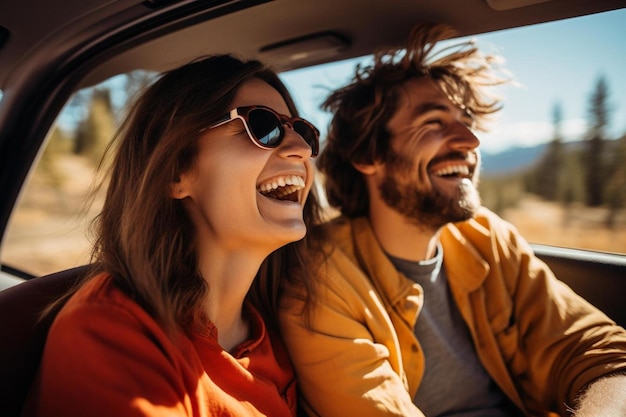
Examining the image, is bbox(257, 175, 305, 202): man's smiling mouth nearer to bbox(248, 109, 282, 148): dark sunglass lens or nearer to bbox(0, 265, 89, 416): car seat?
bbox(248, 109, 282, 148): dark sunglass lens

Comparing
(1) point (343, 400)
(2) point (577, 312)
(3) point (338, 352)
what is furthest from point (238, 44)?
(2) point (577, 312)

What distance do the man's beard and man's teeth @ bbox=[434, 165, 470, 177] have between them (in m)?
0.08

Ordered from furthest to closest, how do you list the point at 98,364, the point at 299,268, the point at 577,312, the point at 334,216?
the point at 334,216 → the point at 577,312 → the point at 299,268 → the point at 98,364

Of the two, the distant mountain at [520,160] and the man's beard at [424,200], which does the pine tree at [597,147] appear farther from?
the man's beard at [424,200]

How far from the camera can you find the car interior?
1.56 m

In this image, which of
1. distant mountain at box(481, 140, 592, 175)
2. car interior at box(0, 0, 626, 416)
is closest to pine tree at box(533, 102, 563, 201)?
distant mountain at box(481, 140, 592, 175)

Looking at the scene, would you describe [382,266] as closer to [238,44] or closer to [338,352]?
[338,352]

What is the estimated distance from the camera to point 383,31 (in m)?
2.05

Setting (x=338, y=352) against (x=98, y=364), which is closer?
(x=98, y=364)

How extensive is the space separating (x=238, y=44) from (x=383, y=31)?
688 millimetres

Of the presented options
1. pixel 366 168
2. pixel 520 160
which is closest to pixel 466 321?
pixel 366 168

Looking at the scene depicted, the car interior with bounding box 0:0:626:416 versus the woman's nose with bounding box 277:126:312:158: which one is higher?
the car interior with bounding box 0:0:626:416

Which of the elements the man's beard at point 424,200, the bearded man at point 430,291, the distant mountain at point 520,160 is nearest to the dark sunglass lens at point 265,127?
the bearded man at point 430,291

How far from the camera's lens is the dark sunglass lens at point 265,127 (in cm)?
149
